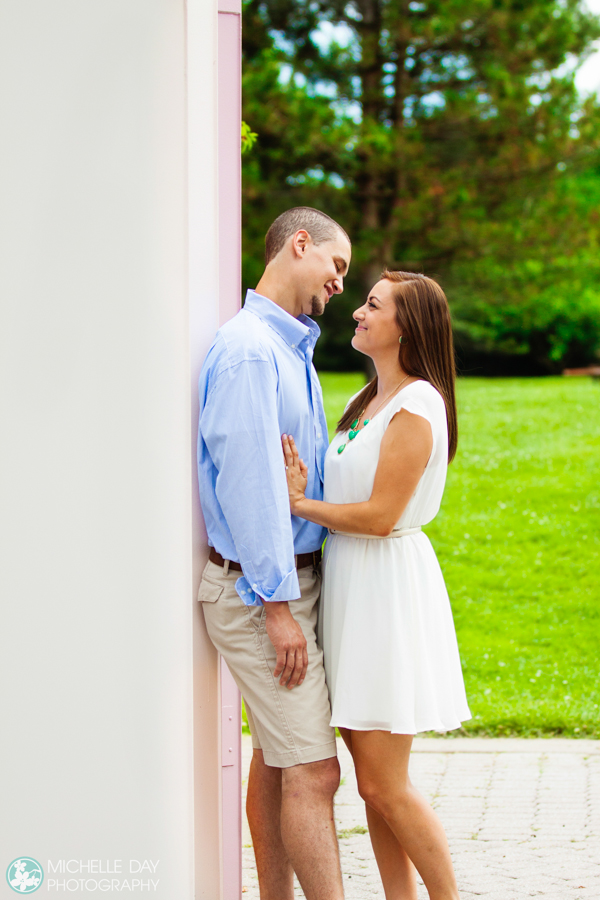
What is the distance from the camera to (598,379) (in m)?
17.5

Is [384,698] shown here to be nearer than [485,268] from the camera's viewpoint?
Yes

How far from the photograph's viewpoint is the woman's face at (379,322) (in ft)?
8.56

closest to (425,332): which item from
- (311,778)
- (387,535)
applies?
(387,535)

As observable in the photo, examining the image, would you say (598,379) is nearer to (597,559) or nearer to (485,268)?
(485,268)

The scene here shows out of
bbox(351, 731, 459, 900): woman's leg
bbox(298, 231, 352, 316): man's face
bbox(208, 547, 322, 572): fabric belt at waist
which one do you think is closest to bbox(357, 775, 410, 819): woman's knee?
bbox(351, 731, 459, 900): woman's leg

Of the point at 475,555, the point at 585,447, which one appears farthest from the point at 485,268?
the point at 475,555

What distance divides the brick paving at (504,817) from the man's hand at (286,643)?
122 centimetres

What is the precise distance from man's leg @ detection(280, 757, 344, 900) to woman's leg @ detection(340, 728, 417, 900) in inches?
10.5

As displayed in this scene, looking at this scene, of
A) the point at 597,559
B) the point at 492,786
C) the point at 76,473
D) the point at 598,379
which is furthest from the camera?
the point at 598,379

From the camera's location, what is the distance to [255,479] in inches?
91.3

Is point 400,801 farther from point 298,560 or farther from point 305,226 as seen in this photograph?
point 305,226

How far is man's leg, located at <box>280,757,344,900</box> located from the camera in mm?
2363

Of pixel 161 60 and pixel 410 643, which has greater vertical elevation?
pixel 161 60

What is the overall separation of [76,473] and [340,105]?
15070 millimetres
